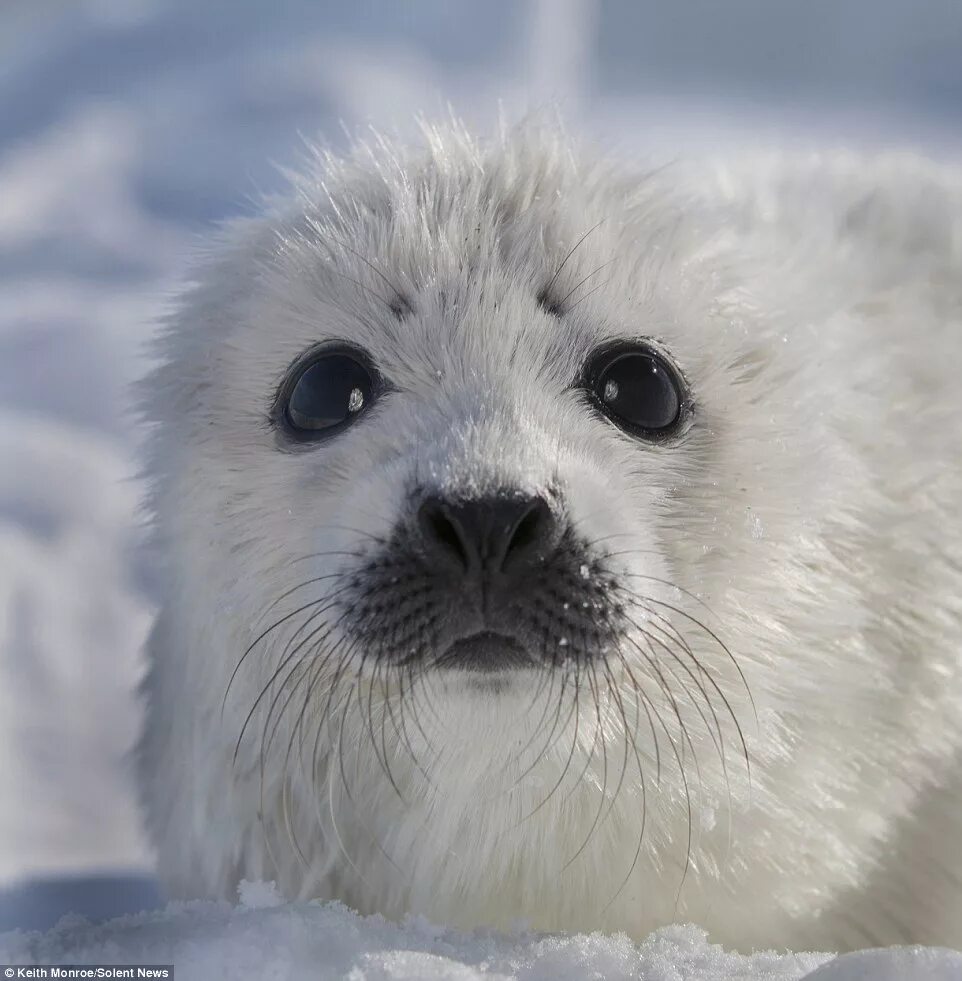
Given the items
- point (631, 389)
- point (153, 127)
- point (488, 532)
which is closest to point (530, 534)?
point (488, 532)

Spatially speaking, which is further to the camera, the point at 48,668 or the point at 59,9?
the point at 59,9

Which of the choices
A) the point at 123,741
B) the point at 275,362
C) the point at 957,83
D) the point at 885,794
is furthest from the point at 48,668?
the point at 957,83

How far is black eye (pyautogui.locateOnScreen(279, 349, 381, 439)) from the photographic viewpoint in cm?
215

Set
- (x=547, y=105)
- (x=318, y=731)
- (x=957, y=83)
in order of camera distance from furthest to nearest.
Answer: (x=957, y=83), (x=547, y=105), (x=318, y=731)

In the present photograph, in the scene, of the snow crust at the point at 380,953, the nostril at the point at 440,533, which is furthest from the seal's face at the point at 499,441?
the snow crust at the point at 380,953

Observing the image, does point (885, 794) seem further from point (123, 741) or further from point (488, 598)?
point (123, 741)

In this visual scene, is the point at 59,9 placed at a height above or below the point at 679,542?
above

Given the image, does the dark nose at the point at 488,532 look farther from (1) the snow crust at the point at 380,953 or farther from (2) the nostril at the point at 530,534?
(1) the snow crust at the point at 380,953

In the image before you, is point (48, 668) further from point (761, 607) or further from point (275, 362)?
point (761, 607)

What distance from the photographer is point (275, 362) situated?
2.25 m

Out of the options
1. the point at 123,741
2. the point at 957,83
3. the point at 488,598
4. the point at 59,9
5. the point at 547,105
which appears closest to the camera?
the point at 488,598

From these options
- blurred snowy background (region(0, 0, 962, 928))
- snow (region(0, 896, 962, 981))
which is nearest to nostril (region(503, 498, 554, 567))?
snow (region(0, 896, 962, 981))

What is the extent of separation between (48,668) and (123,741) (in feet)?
0.94

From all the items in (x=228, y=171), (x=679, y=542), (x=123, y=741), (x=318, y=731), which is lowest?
(x=123, y=741)
